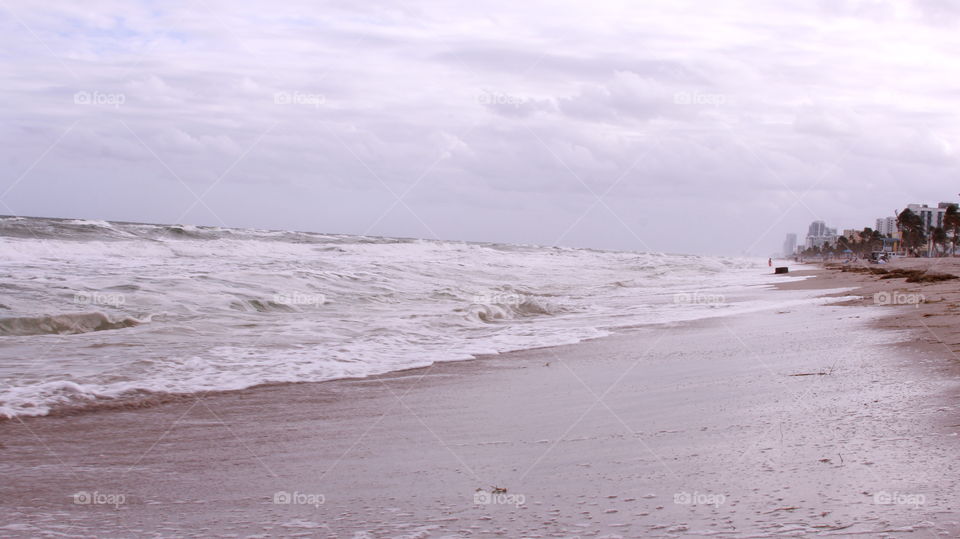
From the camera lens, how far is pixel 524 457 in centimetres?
427

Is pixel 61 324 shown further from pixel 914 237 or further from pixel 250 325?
pixel 914 237

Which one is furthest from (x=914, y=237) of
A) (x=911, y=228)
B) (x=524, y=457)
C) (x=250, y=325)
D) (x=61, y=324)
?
(x=524, y=457)

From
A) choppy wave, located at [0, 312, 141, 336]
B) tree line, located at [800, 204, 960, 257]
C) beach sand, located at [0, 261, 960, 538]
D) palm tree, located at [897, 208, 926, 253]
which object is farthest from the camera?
palm tree, located at [897, 208, 926, 253]

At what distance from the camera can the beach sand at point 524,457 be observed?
3188 millimetres

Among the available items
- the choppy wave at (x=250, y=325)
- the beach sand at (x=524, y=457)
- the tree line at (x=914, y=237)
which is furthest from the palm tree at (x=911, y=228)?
the beach sand at (x=524, y=457)

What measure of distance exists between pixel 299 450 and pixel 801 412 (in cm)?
323

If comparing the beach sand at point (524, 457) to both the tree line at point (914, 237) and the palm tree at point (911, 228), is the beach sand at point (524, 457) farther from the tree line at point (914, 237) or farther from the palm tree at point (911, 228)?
the palm tree at point (911, 228)

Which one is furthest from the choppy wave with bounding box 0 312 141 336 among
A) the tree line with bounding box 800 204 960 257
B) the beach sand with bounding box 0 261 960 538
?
the tree line with bounding box 800 204 960 257

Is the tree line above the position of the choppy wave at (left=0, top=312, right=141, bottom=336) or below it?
above

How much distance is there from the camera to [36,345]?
28.4 ft

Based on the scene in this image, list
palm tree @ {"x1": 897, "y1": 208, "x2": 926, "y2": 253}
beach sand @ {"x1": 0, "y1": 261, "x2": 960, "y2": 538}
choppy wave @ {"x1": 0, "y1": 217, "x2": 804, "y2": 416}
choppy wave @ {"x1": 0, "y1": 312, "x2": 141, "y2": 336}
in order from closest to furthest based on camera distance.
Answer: beach sand @ {"x1": 0, "y1": 261, "x2": 960, "y2": 538} → choppy wave @ {"x1": 0, "y1": 217, "x2": 804, "y2": 416} → choppy wave @ {"x1": 0, "y1": 312, "x2": 141, "y2": 336} → palm tree @ {"x1": 897, "y1": 208, "x2": 926, "y2": 253}

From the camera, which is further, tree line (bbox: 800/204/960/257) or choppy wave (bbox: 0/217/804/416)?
tree line (bbox: 800/204/960/257)

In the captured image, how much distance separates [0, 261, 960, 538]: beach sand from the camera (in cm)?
319

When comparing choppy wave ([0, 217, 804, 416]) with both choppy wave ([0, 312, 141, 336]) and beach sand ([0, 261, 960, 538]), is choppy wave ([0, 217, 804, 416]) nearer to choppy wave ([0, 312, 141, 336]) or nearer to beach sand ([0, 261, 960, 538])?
choppy wave ([0, 312, 141, 336])
